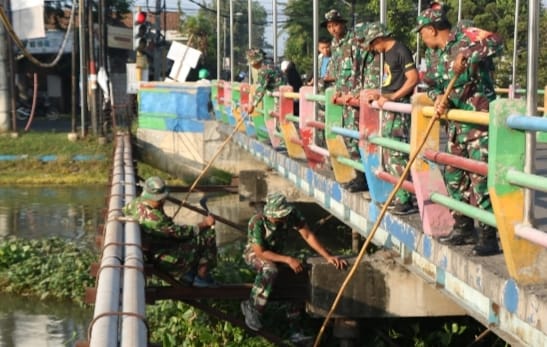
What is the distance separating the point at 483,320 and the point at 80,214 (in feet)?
47.0

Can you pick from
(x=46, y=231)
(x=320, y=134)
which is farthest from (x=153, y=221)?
(x=46, y=231)

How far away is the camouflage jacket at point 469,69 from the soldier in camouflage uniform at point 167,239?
3.66 m

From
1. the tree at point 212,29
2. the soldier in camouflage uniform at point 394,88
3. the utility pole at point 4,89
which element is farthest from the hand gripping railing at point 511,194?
the tree at point 212,29

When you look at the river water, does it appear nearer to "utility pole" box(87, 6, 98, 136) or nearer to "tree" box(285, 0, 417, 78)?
"utility pole" box(87, 6, 98, 136)

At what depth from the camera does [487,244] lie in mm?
4555

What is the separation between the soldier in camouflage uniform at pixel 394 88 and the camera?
589 centimetres

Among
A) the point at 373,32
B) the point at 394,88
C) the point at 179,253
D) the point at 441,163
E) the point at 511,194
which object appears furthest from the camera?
the point at 179,253

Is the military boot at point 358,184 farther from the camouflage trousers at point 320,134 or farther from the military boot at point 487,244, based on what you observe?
the military boot at point 487,244

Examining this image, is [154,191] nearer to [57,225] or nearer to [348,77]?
[348,77]

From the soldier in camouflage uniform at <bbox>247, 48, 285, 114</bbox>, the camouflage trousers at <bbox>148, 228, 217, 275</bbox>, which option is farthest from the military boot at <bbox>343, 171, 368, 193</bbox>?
the soldier in camouflage uniform at <bbox>247, 48, 285, 114</bbox>

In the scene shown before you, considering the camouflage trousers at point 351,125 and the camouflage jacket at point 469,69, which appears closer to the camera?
the camouflage jacket at point 469,69

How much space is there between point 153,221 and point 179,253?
1.15ft

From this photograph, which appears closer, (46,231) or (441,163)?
(441,163)

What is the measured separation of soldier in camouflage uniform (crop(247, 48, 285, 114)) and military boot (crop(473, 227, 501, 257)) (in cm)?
644
